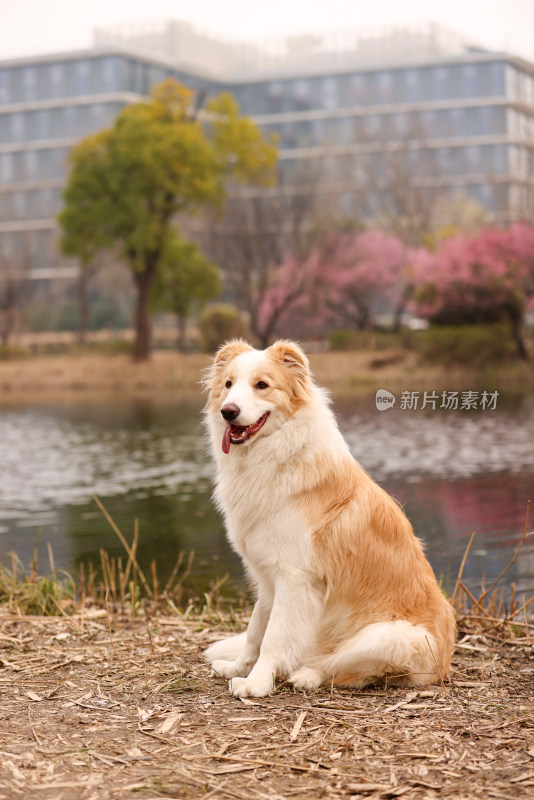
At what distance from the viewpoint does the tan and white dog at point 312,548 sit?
4816 mm

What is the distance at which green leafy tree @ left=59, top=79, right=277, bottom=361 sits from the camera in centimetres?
4016

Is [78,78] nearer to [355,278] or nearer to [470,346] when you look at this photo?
[355,278]

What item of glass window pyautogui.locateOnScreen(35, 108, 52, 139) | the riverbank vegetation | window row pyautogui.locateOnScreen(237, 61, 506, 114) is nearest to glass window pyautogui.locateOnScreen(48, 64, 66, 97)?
glass window pyautogui.locateOnScreen(35, 108, 52, 139)

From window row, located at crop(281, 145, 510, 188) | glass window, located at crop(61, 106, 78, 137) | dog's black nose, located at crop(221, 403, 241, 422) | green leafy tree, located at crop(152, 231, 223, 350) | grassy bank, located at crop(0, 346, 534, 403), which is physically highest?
glass window, located at crop(61, 106, 78, 137)

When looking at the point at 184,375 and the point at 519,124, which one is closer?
the point at 184,375

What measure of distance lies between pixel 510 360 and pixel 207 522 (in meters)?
23.4

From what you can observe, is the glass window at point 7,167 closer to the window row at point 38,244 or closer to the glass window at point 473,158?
the window row at point 38,244

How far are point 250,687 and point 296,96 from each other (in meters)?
99.5

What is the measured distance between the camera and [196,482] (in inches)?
648

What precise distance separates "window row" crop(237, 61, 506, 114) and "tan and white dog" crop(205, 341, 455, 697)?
9228 cm

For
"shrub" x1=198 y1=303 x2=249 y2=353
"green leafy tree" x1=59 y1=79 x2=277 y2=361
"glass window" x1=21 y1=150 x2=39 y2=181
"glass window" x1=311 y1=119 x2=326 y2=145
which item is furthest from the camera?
"glass window" x1=311 y1=119 x2=326 y2=145

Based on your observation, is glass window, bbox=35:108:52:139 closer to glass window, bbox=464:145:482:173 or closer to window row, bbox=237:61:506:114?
window row, bbox=237:61:506:114

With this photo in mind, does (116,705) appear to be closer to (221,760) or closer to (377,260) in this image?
(221,760)

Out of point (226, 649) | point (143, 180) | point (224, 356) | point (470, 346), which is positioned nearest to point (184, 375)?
point (143, 180)
